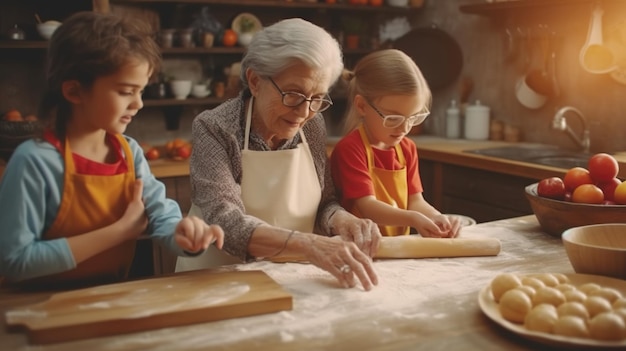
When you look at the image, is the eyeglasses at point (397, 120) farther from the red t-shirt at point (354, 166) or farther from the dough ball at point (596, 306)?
the dough ball at point (596, 306)

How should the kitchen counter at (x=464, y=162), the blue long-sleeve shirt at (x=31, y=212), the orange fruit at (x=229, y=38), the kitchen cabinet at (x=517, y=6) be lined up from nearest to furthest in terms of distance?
the blue long-sleeve shirt at (x=31, y=212)
the kitchen counter at (x=464, y=162)
the kitchen cabinet at (x=517, y=6)
the orange fruit at (x=229, y=38)

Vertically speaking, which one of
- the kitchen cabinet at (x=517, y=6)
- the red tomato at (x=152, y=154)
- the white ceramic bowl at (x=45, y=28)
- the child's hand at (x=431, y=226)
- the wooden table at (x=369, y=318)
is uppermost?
the kitchen cabinet at (x=517, y=6)

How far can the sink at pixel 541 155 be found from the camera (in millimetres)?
3094

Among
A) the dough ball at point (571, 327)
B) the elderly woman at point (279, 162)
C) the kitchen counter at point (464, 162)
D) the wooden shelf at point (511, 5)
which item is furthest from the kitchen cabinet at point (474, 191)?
the dough ball at point (571, 327)

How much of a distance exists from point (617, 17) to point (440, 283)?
257 cm

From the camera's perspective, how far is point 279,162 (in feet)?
6.00

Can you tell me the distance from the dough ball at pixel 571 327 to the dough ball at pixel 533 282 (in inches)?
5.8

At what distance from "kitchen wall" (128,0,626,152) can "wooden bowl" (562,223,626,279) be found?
2105 mm

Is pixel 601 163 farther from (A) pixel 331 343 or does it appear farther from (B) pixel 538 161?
(B) pixel 538 161

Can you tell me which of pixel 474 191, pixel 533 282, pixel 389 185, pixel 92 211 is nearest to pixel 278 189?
pixel 389 185

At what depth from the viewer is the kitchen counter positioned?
2.91m

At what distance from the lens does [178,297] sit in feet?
3.98

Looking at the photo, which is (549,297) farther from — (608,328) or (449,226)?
(449,226)

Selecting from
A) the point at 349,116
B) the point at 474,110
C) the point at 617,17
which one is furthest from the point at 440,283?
the point at 474,110
